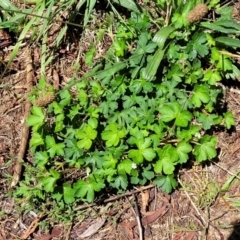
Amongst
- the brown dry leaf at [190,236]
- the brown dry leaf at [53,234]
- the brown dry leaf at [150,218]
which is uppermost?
the brown dry leaf at [150,218]

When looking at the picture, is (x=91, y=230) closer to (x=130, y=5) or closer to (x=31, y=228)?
(x=31, y=228)

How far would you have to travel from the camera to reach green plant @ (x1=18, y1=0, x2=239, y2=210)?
8.38ft

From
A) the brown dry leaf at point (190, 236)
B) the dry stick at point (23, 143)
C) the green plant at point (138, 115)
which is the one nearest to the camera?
the green plant at point (138, 115)

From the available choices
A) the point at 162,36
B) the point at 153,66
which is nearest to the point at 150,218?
the point at 153,66

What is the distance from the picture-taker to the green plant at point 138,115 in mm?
2555

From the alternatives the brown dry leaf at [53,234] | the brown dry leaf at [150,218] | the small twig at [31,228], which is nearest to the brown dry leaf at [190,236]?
the brown dry leaf at [150,218]

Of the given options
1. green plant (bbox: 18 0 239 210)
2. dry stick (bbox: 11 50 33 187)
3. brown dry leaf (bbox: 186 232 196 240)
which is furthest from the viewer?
dry stick (bbox: 11 50 33 187)

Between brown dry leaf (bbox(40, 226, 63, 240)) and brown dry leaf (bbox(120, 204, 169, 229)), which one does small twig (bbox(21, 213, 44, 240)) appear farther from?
brown dry leaf (bbox(120, 204, 169, 229))

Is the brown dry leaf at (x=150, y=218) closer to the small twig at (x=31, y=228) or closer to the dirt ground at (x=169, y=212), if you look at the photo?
the dirt ground at (x=169, y=212)

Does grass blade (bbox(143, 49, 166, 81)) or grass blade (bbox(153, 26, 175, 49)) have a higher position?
grass blade (bbox(153, 26, 175, 49))

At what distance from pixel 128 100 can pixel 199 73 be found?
37cm

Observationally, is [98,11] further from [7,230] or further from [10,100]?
[7,230]

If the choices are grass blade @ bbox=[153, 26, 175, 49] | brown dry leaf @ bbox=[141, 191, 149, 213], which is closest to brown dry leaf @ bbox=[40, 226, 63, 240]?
brown dry leaf @ bbox=[141, 191, 149, 213]

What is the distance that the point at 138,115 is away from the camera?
2635 mm
